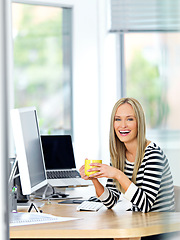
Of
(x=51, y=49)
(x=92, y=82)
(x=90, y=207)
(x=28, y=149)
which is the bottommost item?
(x=90, y=207)

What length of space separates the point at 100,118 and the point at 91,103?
13cm

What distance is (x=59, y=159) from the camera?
7.38 ft

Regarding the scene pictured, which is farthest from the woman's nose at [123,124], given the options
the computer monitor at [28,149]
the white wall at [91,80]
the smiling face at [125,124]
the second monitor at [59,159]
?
the white wall at [91,80]

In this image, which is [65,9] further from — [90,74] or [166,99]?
[166,99]

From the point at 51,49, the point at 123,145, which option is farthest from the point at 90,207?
the point at 51,49

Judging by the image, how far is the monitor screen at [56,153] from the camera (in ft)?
7.34

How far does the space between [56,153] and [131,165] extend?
59 cm

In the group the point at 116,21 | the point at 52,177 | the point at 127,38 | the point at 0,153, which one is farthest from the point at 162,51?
the point at 127,38

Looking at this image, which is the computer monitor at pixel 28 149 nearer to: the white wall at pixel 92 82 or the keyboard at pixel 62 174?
the keyboard at pixel 62 174

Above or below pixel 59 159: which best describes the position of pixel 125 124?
above

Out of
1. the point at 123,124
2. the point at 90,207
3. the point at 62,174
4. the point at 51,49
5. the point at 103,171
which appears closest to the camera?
the point at 103,171

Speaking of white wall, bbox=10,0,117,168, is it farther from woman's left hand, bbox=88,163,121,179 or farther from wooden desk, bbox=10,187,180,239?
wooden desk, bbox=10,187,180,239

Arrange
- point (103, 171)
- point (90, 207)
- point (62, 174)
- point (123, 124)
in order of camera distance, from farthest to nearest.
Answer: point (62, 174) → point (123, 124) → point (90, 207) → point (103, 171)

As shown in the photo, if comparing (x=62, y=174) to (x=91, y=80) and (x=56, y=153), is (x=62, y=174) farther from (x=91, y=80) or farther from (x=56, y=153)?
(x=91, y=80)
